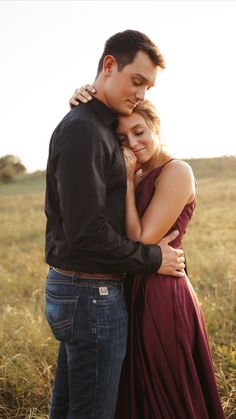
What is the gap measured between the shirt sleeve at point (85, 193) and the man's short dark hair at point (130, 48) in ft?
1.49

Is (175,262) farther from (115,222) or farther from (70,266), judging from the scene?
(70,266)

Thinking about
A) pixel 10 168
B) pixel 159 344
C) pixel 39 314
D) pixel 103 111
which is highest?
pixel 10 168

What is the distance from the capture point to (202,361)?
300 cm

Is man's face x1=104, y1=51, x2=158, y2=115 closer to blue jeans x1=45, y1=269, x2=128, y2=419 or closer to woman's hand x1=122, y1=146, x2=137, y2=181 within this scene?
woman's hand x1=122, y1=146, x2=137, y2=181

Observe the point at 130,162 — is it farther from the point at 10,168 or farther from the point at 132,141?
the point at 10,168

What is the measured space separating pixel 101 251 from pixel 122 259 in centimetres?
13

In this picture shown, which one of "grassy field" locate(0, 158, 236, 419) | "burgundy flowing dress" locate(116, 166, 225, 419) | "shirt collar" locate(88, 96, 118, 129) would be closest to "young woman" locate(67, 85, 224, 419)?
"burgundy flowing dress" locate(116, 166, 225, 419)

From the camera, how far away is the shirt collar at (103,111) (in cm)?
260

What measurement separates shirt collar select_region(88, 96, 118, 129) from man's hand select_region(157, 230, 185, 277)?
0.70 meters

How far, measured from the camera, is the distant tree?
46938mm

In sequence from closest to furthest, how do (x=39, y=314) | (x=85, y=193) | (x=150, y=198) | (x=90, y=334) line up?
(x=85, y=193) → (x=90, y=334) → (x=150, y=198) → (x=39, y=314)

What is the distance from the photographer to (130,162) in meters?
2.78

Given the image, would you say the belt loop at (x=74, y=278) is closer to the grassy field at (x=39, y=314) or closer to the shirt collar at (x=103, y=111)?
the shirt collar at (x=103, y=111)

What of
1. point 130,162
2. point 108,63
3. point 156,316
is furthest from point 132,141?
point 156,316
